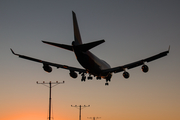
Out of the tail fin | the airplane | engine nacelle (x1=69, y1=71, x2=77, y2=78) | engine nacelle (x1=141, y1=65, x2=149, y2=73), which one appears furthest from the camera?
engine nacelle (x1=69, y1=71, x2=77, y2=78)

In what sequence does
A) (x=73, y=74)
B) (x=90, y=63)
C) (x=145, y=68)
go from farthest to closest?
1. (x=73, y=74)
2. (x=90, y=63)
3. (x=145, y=68)

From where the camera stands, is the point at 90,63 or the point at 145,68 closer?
the point at 145,68

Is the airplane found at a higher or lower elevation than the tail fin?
lower

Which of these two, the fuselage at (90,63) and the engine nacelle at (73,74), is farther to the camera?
the engine nacelle at (73,74)

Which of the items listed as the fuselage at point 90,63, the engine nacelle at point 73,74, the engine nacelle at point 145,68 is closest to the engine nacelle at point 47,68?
the fuselage at point 90,63

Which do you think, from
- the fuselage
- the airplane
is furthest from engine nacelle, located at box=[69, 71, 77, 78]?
the fuselage

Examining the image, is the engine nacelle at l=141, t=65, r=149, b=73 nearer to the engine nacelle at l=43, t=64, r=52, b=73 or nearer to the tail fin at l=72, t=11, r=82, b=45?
the tail fin at l=72, t=11, r=82, b=45

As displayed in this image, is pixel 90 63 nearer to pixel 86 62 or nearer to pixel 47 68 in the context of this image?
pixel 86 62

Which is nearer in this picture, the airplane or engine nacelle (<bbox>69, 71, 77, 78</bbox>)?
the airplane

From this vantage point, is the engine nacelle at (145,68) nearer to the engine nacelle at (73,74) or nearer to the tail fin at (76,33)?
the tail fin at (76,33)

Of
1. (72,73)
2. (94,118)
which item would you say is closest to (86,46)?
(72,73)

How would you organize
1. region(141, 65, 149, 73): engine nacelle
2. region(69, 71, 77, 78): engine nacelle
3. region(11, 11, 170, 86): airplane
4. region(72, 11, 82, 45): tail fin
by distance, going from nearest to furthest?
region(11, 11, 170, 86): airplane → region(141, 65, 149, 73): engine nacelle → region(72, 11, 82, 45): tail fin → region(69, 71, 77, 78): engine nacelle

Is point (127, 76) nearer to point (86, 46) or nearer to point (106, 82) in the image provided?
point (106, 82)

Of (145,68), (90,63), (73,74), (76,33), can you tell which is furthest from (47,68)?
(145,68)
